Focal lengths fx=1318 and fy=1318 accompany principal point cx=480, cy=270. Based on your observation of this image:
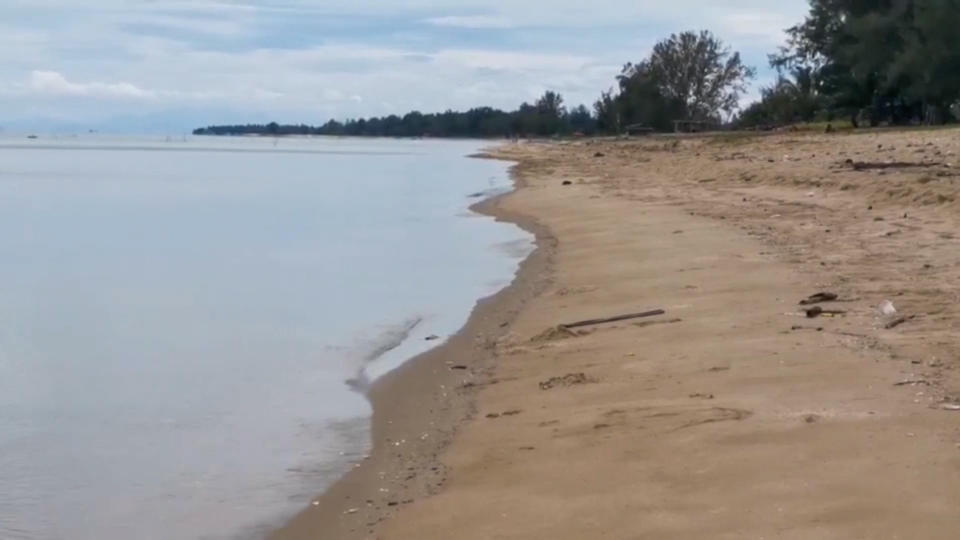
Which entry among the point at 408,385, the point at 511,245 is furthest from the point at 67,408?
the point at 511,245

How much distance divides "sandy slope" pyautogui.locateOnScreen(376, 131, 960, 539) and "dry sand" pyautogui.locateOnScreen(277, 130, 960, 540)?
Result: 14mm

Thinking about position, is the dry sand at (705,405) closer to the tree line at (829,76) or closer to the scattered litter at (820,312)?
the scattered litter at (820,312)

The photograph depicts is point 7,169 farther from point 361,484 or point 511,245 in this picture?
point 361,484

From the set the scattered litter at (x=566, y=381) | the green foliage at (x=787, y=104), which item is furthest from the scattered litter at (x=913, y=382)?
the green foliage at (x=787, y=104)

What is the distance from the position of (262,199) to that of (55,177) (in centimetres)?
1694

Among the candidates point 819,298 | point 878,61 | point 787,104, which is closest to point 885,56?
point 878,61

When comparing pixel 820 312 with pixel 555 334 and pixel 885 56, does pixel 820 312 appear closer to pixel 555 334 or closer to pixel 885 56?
pixel 555 334

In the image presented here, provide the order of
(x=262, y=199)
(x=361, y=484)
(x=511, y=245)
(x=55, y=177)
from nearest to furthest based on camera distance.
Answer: (x=361, y=484)
(x=511, y=245)
(x=262, y=199)
(x=55, y=177)

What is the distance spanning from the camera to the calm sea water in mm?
5492

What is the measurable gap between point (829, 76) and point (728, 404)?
155 feet

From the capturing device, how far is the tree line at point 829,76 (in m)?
41.8

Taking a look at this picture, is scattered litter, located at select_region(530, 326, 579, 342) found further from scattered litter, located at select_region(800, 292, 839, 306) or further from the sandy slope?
scattered litter, located at select_region(800, 292, 839, 306)

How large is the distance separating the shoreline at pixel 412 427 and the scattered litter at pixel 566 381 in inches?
16.2

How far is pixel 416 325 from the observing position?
10305 millimetres
